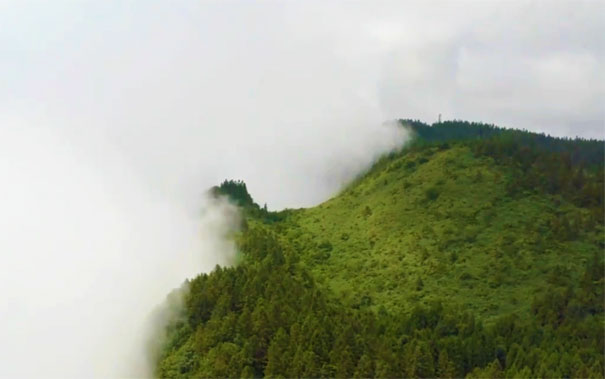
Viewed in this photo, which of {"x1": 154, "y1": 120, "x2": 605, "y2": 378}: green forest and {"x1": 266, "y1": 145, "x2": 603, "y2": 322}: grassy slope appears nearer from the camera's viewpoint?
{"x1": 154, "y1": 120, "x2": 605, "y2": 378}: green forest

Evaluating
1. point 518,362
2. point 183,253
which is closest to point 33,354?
point 183,253

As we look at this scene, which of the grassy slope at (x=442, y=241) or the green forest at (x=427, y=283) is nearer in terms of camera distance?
the green forest at (x=427, y=283)

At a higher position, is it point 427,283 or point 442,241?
point 442,241

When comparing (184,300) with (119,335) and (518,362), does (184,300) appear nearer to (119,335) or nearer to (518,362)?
(119,335)

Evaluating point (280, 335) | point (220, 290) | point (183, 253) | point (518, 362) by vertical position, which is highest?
point (183, 253)
